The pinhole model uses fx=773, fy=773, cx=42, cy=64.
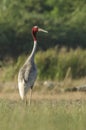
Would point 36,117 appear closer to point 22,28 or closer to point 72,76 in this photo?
point 72,76

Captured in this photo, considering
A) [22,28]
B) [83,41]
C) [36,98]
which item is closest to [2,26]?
[22,28]

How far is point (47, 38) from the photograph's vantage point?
3422 centimetres

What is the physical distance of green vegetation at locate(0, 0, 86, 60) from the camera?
3328 centimetres

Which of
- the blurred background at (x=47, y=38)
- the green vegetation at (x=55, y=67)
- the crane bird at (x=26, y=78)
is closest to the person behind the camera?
the crane bird at (x=26, y=78)

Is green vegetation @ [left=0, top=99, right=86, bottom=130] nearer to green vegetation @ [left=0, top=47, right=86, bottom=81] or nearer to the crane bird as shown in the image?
the crane bird

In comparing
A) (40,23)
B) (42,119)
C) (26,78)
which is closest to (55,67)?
(40,23)

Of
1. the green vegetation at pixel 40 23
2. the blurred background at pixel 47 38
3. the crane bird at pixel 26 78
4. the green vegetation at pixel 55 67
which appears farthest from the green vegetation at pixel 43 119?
the green vegetation at pixel 40 23

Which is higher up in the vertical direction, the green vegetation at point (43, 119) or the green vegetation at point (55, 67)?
the green vegetation at point (43, 119)

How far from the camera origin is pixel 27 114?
1161 cm

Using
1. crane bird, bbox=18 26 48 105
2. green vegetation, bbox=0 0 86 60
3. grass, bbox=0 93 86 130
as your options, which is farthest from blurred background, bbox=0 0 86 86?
grass, bbox=0 93 86 130

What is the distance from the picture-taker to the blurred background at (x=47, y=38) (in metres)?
27.0

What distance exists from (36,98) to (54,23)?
48.2 feet

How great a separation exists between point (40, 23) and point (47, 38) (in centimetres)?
91

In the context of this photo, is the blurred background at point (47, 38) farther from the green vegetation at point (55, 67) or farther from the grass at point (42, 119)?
the grass at point (42, 119)
